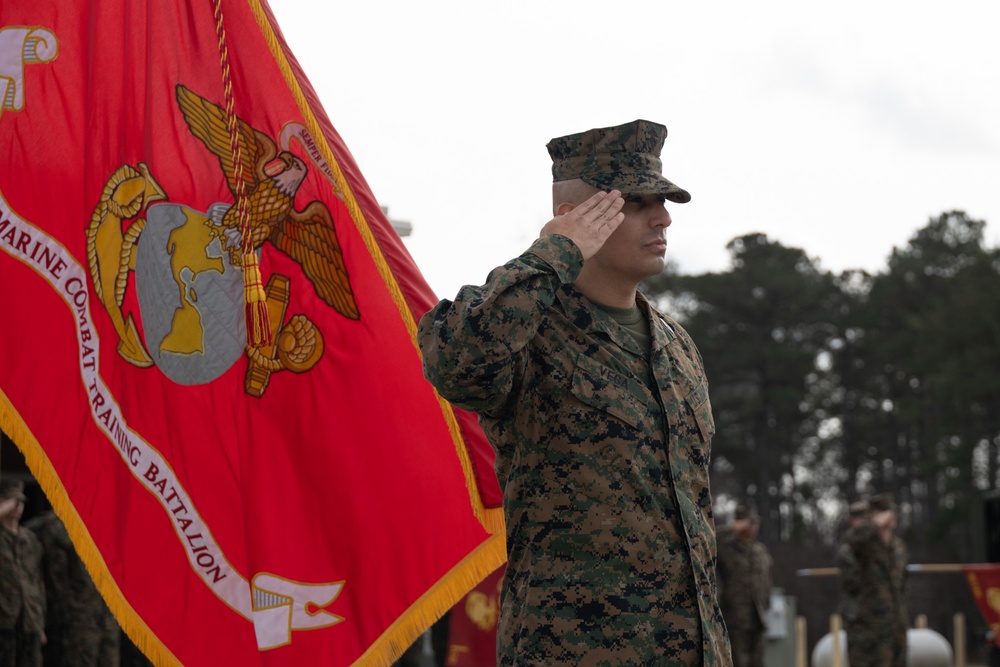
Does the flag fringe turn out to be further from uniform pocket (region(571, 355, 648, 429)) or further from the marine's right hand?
the marine's right hand

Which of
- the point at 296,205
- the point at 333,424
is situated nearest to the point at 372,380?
the point at 333,424

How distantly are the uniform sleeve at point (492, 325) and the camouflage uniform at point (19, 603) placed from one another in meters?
7.43

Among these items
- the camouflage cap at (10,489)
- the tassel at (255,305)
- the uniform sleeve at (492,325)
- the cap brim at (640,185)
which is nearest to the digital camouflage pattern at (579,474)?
the uniform sleeve at (492,325)

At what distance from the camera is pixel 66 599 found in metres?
10.2

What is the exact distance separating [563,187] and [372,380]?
121 centimetres

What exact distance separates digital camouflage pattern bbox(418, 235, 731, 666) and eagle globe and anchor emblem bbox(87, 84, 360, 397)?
126 centimetres

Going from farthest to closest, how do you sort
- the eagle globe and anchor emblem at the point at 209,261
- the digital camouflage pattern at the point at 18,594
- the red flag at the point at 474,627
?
the red flag at the point at 474,627
the digital camouflage pattern at the point at 18,594
the eagle globe and anchor emblem at the point at 209,261

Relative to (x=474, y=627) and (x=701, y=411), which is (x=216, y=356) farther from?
(x=474, y=627)

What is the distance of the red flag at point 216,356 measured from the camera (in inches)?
145

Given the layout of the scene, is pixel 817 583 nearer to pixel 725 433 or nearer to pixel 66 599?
pixel 725 433

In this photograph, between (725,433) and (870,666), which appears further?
(725,433)

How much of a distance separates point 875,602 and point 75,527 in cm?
902

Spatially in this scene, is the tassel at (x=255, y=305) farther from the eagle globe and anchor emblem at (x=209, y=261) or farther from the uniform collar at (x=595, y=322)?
the uniform collar at (x=595, y=322)

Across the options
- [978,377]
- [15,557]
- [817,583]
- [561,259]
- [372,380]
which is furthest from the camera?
[978,377]
